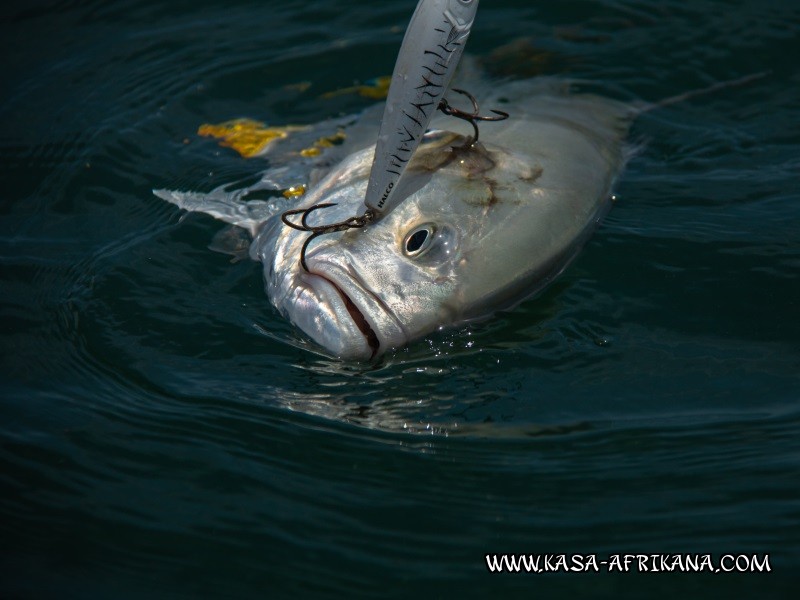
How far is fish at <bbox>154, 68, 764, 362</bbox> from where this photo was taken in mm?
3861

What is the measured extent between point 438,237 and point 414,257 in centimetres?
14

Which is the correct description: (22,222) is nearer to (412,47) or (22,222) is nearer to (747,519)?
(412,47)

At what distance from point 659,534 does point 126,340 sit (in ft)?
8.02

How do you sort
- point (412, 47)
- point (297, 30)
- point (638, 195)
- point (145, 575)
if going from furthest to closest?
point (297, 30) → point (638, 195) → point (412, 47) → point (145, 575)

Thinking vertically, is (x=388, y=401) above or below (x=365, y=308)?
below

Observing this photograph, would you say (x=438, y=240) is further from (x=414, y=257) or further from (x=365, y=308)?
(x=365, y=308)

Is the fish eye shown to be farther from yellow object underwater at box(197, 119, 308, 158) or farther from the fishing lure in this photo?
yellow object underwater at box(197, 119, 308, 158)

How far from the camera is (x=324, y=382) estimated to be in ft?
13.1

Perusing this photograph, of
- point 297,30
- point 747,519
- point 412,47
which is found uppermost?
point 412,47

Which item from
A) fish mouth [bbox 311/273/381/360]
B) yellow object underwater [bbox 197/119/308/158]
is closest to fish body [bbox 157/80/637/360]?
fish mouth [bbox 311/273/381/360]

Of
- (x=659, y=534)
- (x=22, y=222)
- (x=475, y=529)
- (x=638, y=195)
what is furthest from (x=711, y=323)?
(x=22, y=222)

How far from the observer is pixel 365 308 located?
12.5 feet

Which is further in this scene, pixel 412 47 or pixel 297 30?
pixel 297 30

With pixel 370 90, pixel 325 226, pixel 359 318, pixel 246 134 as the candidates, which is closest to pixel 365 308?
pixel 359 318
